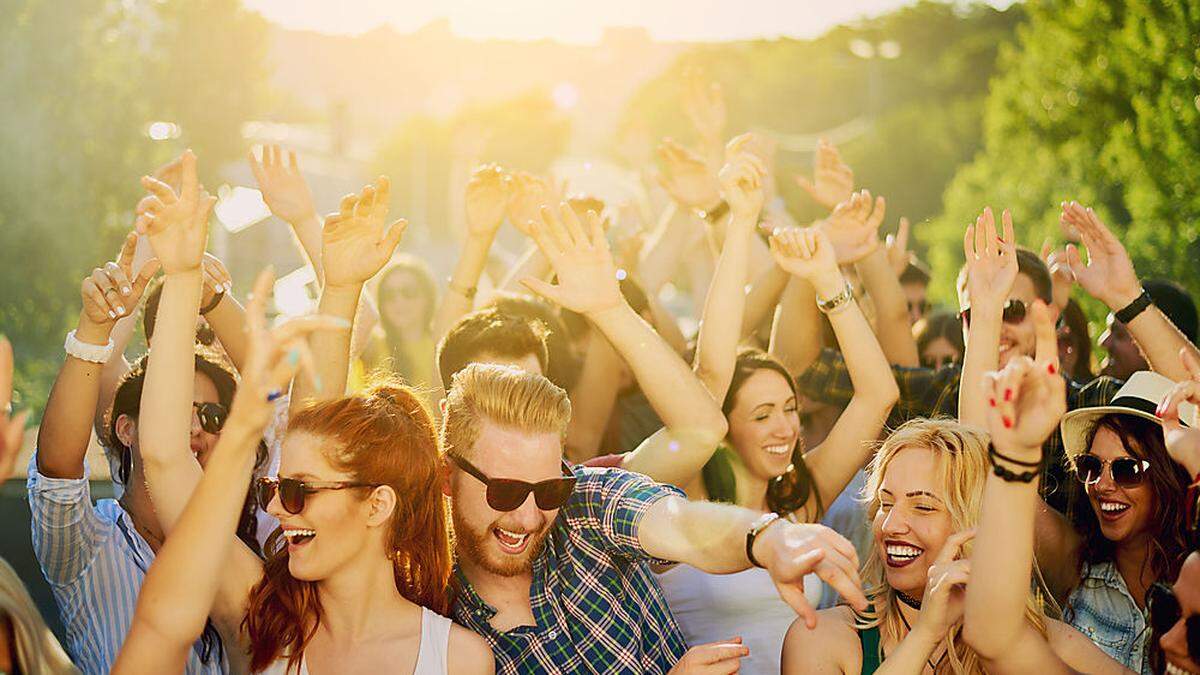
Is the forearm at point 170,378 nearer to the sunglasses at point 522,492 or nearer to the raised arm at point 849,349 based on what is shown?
the sunglasses at point 522,492

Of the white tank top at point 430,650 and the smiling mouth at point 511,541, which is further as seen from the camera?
the smiling mouth at point 511,541

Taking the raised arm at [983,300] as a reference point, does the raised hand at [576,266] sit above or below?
above

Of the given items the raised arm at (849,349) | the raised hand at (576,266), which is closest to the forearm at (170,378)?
the raised hand at (576,266)

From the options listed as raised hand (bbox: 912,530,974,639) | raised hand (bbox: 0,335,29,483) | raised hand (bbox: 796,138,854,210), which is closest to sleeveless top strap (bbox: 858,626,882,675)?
raised hand (bbox: 912,530,974,639)

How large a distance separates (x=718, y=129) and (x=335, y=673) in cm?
391

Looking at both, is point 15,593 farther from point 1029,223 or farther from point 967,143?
point 967,143

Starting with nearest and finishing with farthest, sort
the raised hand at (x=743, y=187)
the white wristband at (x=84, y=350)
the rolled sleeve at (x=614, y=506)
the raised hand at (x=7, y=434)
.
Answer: the raised hand at (x=7, y=434) → the rolled sleeve at (x=614, y=506) → the white wristband at (x=84, y=350) → the raised hand at (x=743, y=187)

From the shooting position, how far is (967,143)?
5222cm

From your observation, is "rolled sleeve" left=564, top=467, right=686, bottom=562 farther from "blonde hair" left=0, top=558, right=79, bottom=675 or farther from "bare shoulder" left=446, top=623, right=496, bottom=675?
"blonde hair" left=0, top=558, right=79, bottom=675

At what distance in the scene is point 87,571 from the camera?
3088 mm

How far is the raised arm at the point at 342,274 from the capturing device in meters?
3.35

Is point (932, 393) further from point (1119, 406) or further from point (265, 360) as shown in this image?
point (265, 360)

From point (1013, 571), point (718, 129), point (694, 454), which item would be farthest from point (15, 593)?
point (718, 129)

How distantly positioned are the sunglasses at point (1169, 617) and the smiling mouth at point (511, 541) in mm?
1400
